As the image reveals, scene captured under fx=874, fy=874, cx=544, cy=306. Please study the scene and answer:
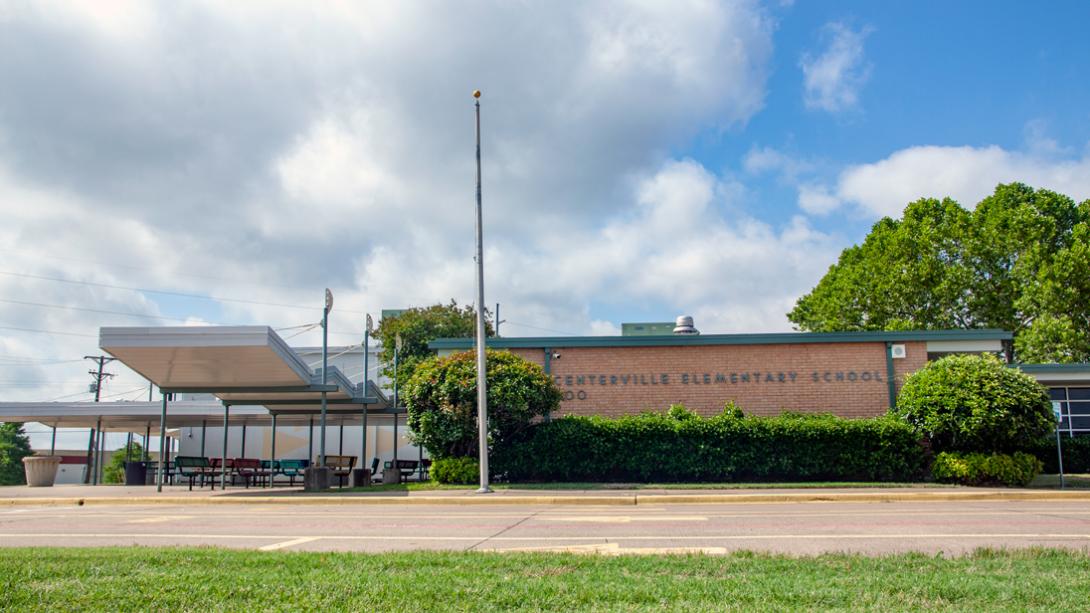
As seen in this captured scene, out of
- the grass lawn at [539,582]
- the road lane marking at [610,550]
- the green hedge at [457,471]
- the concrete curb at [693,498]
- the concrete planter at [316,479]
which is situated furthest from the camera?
the concrete planter at [316,479]

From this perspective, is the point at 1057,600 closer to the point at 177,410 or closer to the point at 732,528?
the point at 732,528

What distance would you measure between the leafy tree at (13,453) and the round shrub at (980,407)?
4126 cm

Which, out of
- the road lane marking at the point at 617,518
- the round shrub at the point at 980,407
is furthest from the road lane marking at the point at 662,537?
the round shrub at the point at 980,407

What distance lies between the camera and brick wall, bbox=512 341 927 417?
25922mm

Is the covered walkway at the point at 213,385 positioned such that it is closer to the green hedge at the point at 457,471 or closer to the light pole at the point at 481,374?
the green hedge at the point at 457,471

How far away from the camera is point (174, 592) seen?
603 centimetres

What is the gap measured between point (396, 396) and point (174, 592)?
2440 cm

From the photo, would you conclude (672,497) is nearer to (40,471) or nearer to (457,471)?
(457,471)

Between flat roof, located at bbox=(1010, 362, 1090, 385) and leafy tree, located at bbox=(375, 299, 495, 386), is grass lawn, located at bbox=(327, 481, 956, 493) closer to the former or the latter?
flat roof, located at bbox=(1010, 362, 1090, 385)

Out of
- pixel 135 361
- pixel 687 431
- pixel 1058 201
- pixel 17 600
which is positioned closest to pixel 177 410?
pixel 135 361

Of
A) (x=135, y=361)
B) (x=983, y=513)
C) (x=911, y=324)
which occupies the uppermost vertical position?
(x=911, y=324)

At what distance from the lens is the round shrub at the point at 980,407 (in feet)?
68.4

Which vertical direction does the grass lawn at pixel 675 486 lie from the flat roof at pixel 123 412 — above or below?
below

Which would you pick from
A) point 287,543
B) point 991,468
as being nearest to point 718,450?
point 991,468
